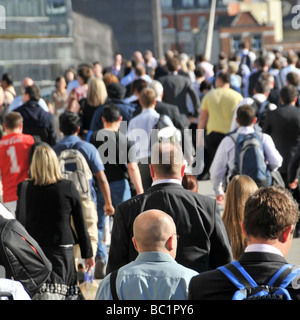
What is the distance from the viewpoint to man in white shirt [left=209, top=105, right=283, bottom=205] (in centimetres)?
746

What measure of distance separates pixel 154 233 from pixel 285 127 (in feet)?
19.3

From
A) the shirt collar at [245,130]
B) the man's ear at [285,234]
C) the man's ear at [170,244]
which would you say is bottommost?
the shirt collar at [245,130]

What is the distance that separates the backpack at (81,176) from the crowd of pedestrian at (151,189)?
11 millimetres

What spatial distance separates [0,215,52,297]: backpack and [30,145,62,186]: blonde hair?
2.48 m

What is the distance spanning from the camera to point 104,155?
787 centimetres

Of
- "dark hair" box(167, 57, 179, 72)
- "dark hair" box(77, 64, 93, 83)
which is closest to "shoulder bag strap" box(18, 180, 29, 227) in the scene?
"dark hair" box(77, 64, 93, 83)

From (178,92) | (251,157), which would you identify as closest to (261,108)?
(178,92)

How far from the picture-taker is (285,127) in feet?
29.9

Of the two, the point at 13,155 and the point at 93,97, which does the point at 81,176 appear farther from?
the point at 93,97

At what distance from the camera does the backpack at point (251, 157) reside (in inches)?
289

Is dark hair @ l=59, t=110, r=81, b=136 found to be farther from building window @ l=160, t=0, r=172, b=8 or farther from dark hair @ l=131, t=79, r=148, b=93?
building window @ l=160, t=0, r=172, b=8

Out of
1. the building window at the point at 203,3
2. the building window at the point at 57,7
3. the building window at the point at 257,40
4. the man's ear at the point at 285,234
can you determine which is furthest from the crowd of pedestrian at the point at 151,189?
the building window at the point at 203,3

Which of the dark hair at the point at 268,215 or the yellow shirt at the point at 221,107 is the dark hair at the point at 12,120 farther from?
the dark hair at the point at 268,215

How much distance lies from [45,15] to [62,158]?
21.1m
